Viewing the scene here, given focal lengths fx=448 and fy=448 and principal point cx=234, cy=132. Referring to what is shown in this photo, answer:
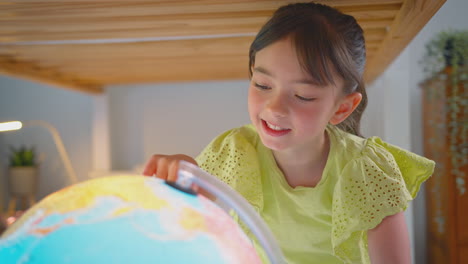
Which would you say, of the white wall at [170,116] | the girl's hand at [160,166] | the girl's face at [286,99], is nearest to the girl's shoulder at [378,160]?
the girl's face at [286,99]

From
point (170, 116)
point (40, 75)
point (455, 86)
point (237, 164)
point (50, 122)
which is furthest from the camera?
point (50, 122)

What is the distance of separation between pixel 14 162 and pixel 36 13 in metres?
2.11

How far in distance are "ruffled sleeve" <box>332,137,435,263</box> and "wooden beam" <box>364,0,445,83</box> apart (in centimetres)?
24

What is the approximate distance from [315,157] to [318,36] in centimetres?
31

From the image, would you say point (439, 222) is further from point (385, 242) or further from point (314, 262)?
point (385, 242)

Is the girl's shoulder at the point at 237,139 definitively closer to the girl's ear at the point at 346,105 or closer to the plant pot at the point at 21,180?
the girl's ear at the point at 346,105

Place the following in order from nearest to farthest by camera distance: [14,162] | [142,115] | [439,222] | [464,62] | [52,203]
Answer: [52,203], [464,62], [439,222], [142,115], [14,162]

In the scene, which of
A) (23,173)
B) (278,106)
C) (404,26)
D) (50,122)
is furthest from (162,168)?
(50,122)

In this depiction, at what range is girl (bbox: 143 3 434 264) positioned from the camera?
0.74 m

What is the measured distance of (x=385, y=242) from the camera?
2.60 ft

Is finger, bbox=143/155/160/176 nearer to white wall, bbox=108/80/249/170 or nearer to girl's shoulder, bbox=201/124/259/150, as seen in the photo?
girl's shoulder, bbox=201/124/259/150

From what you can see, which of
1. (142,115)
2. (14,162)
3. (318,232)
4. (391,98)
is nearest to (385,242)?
(318,232)

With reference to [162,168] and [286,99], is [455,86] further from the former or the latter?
[162,168]

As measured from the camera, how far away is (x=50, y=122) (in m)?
2.75
